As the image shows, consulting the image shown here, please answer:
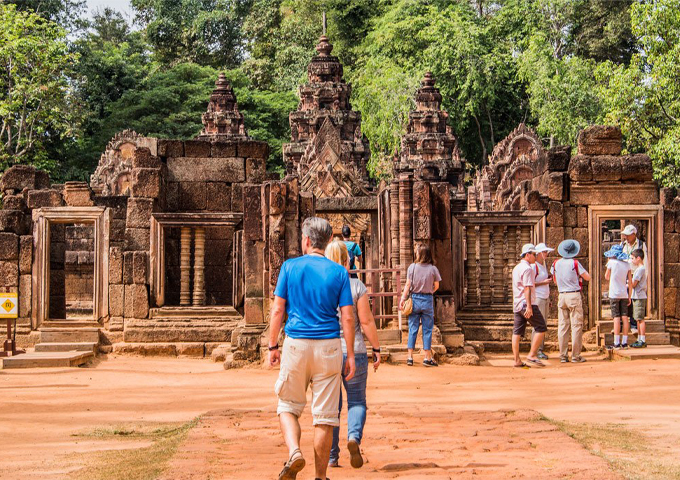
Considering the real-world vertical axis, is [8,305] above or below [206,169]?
below

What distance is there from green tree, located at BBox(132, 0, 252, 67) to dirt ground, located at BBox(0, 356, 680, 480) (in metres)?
45.0

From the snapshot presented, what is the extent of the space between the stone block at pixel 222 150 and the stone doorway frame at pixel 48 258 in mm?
2142

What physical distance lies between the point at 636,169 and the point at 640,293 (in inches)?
75.8

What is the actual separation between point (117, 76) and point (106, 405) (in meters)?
36.4

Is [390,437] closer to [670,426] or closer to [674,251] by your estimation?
[670,426]

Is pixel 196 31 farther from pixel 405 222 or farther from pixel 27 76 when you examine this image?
pixel 405 222

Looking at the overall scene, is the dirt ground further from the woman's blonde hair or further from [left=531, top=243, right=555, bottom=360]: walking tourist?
the woman's blonde hair

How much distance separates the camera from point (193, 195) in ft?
51.6

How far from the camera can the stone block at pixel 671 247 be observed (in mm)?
14508

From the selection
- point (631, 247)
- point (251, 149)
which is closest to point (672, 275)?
point (631, 247)

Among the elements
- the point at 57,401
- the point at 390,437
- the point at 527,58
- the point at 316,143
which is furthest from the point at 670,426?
the point at 527,58

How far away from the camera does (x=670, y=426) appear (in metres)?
8.33

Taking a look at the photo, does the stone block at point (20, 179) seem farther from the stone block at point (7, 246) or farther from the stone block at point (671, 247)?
the stone block at point (671, 247)

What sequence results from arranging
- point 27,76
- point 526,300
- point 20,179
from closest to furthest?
1. point 526,300
2. point 20,179
3. point 27,76
